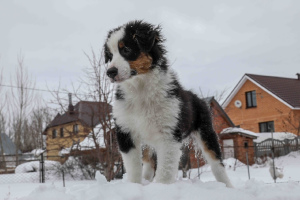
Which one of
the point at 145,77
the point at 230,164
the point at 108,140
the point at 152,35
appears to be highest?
the point at 152,35

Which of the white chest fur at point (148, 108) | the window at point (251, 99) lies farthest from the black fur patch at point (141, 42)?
the window at point (251, 99)

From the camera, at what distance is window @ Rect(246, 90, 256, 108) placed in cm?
2652

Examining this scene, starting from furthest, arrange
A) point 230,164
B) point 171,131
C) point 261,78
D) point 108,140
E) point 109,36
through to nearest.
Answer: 1. point 261,78
2. point 230,164
3. point 108,140
4. point 109,36
5. point 171,131

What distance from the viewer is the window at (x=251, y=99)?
26.5 meters

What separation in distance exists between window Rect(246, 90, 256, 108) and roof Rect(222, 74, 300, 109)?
0.89 m

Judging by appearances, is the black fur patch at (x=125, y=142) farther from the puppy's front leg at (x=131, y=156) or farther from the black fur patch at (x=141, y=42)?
the black fur patch at (x=141, y=42)

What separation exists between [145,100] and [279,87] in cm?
2559

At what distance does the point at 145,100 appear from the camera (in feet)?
11.0

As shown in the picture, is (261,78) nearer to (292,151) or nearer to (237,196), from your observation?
(292,151)

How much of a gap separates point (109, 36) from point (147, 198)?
166 centimetres

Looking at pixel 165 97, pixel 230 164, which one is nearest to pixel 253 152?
pixel 230 164

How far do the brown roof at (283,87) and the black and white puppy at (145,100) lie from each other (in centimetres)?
2249

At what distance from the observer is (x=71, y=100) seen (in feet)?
31.6

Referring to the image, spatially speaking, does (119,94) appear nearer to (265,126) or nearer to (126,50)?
(126,50)
